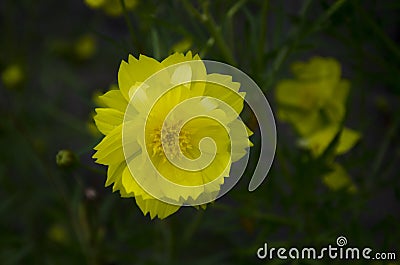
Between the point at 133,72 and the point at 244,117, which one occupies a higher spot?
the point at 244,117

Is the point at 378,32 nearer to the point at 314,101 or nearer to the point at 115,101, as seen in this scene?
the point at 314,101

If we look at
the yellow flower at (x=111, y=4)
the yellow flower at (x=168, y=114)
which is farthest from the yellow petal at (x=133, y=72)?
the yellow flower at (x=111, y=4)

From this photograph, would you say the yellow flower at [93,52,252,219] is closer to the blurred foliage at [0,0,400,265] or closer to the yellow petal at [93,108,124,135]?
the yellow petal at [93,108,124,135]

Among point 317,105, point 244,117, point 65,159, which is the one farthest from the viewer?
point 317,105

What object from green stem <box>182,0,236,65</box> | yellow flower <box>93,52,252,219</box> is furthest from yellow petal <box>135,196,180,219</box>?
green stem <box>182,0,236,65</box>

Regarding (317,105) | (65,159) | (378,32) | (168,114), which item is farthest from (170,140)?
(317,105)

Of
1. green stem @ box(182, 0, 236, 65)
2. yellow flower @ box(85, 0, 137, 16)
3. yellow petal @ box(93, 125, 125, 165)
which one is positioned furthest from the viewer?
yellow flower @ box(85, 0, 137, 16)
